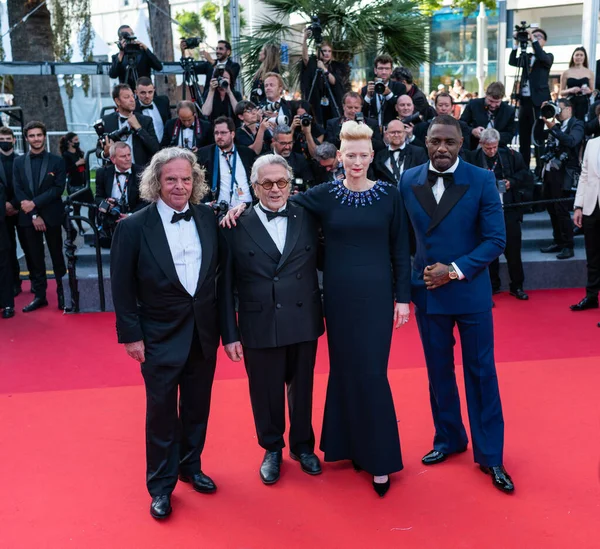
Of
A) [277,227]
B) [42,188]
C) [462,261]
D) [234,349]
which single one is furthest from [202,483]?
[42,188]

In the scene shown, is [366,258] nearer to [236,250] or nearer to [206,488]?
[236,250]

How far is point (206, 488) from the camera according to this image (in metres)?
3.96

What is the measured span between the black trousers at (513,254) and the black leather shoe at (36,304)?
4.69 metres

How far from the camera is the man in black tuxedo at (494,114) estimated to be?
8789 millimetres

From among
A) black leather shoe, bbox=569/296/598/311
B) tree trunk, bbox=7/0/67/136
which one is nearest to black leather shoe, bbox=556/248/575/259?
black leather shoe, bbox=569/296/598/311

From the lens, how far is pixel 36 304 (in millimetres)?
7906

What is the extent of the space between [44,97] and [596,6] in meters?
9.33

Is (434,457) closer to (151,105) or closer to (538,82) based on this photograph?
(151,105)

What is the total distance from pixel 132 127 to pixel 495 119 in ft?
13.7

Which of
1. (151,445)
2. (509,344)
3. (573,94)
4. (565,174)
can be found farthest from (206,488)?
(573,94)

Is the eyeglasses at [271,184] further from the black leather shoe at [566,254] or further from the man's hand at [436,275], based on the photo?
the black leather shoe at [566,254]

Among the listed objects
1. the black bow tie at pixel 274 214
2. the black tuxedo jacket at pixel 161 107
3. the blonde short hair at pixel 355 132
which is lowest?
the black bow tie at pixel 274 214

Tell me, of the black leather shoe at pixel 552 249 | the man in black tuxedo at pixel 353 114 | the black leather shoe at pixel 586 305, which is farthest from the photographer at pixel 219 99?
the black leather shoe at pixel 586 305

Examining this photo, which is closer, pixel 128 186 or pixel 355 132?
pixel 355 132
